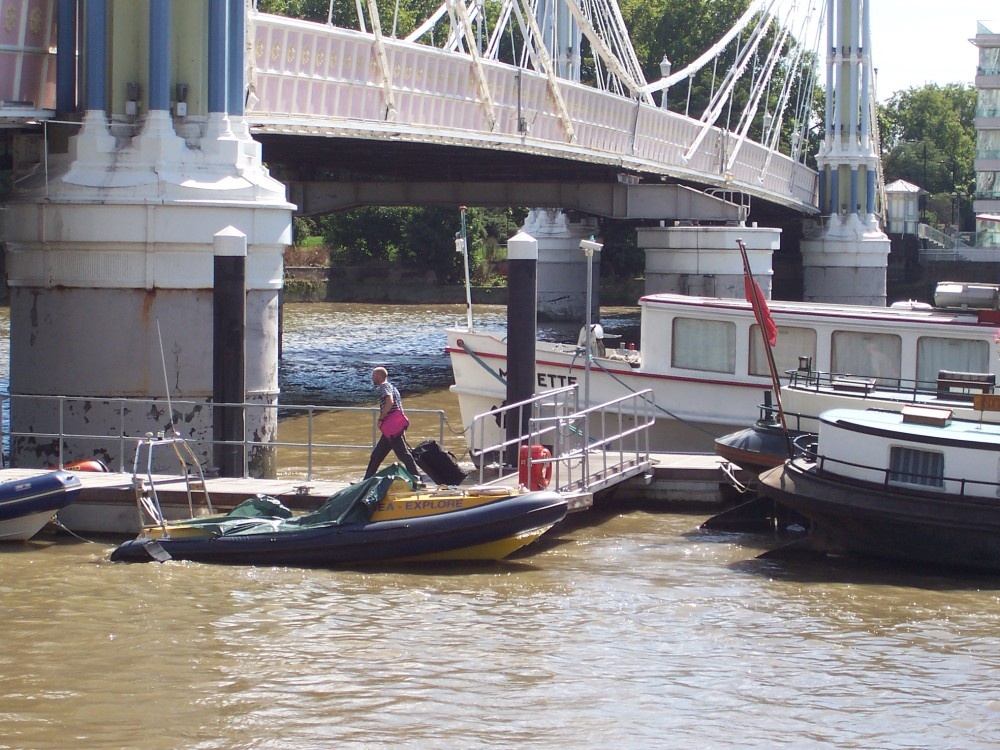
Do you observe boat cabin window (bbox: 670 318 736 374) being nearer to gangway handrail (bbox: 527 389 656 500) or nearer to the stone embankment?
gangway handrail (bbox: 527 389 656 500)

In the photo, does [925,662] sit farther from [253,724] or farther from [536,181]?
[536,181]

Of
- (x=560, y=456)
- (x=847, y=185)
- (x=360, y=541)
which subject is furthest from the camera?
(x=847, y=185)

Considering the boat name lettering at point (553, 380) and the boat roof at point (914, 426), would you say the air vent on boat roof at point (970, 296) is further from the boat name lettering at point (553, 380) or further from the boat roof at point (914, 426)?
the boat name lettering at point (553, 380)

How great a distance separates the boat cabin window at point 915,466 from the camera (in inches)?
638

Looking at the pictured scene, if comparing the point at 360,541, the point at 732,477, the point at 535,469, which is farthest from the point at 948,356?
the point at 360,541

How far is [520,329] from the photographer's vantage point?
1839 centimetres

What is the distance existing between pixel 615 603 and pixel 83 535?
5.90 metres

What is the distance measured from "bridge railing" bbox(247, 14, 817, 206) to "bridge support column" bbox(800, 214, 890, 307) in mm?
15939

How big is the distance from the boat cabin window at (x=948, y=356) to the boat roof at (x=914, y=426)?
3757 mm

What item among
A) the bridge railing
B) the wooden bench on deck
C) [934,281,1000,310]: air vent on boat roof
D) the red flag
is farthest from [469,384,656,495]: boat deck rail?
the bridge railing

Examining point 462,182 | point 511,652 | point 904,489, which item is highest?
point 462,182

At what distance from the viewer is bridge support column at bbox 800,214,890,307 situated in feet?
196

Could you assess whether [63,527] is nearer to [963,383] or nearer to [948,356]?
[963,383]

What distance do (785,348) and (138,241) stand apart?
8.90 meters
